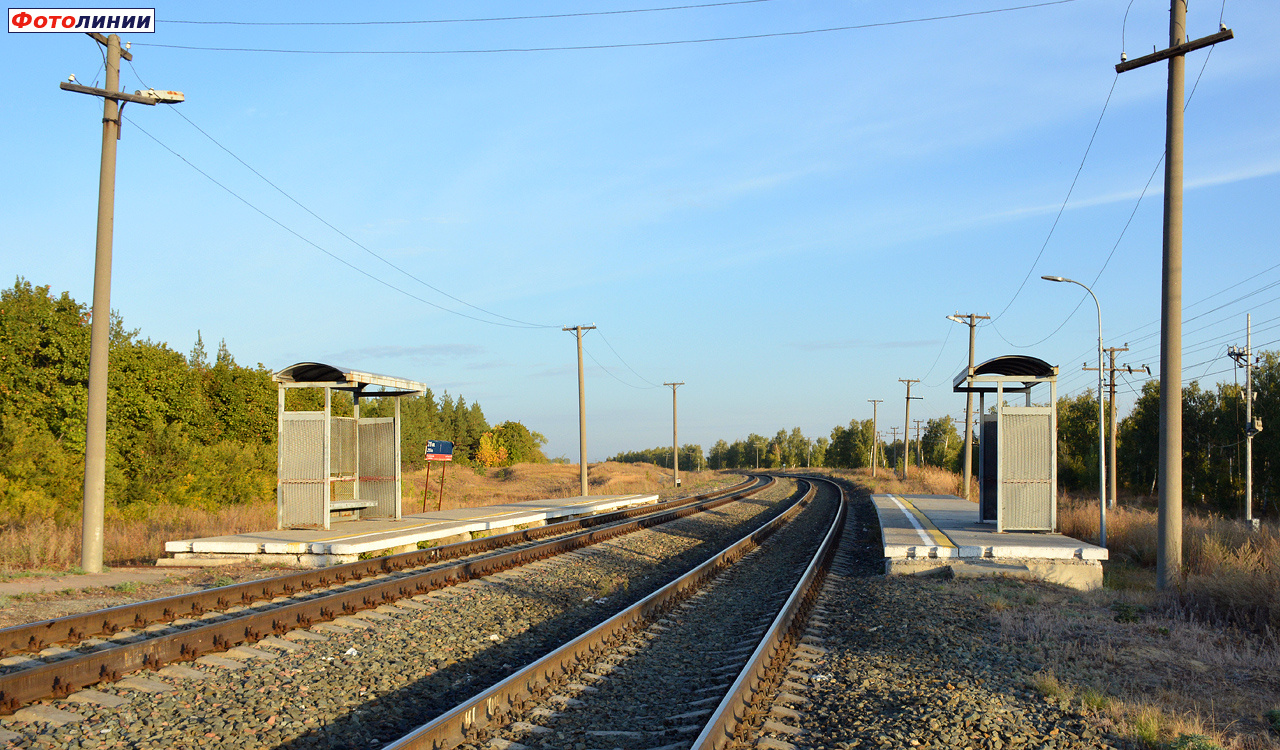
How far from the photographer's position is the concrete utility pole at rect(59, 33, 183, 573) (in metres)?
12.5

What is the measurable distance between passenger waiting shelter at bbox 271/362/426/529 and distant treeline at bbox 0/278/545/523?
9060mm

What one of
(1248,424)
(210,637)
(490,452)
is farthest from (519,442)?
(210,637)

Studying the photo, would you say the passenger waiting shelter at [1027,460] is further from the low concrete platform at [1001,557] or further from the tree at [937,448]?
the tree at [937,448]

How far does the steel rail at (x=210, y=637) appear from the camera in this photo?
6035 mm

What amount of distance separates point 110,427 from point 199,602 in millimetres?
26187

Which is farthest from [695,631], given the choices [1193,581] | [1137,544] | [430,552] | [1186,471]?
[1186,471]

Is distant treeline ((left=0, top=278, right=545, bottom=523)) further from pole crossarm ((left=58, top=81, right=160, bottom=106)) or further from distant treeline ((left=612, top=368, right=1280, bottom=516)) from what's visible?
distant treeline ((left=612, top=368, right=1280, bottom=516))

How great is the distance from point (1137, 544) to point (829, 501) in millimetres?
20523

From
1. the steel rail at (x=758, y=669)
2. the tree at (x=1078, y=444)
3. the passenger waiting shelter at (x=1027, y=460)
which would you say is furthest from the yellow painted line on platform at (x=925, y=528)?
the tree at (x=1078, y=444)

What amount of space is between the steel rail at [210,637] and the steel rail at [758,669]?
190 inches

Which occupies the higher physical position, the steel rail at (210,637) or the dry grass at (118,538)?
the steel rail at (210,637)

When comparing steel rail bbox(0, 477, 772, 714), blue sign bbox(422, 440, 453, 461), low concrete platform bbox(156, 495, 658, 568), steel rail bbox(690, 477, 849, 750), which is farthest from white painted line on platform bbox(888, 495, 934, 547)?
blue sign bbox(422, 440, 453, 461)

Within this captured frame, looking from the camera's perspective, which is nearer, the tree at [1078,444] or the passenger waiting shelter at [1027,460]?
the passenger waiting shelter at [1027,460]

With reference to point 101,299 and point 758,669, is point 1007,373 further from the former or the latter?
point 101,299
